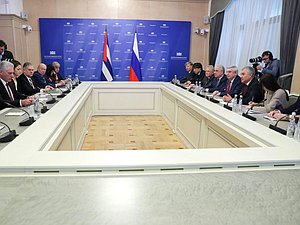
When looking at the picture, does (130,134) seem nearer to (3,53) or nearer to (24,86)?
(24,86)

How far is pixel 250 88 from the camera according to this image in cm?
391

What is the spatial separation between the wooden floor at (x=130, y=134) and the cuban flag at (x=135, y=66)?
2.05m

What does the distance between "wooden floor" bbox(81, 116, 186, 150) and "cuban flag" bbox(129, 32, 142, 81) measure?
2.05 metres

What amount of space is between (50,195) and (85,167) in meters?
0.28

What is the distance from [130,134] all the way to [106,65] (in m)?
3.35

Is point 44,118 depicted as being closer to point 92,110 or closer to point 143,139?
point 143,139

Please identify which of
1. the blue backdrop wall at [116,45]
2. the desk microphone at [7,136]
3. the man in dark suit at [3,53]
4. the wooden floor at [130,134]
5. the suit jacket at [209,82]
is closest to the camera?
the desk microphone at [7,136]

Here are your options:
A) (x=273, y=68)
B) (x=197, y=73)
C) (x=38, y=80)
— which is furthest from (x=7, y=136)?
(x=197, y=73)

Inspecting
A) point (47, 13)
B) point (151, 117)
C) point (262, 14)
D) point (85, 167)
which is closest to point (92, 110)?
point (151, 117)

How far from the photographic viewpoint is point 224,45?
23.5 ft

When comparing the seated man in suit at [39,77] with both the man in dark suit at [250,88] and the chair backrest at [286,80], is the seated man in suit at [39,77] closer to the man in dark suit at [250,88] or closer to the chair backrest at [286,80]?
the man in dark suit at [250,88]

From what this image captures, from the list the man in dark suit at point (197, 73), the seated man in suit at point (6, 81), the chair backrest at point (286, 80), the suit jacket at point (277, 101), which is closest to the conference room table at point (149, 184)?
the suit jacket at point (277, 101)

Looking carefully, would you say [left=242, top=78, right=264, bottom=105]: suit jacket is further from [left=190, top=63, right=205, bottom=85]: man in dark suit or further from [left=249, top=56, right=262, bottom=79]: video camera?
[left=190, top=63, right=205, bottom=85]: man in dark suit

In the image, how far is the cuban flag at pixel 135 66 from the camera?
759 cm
